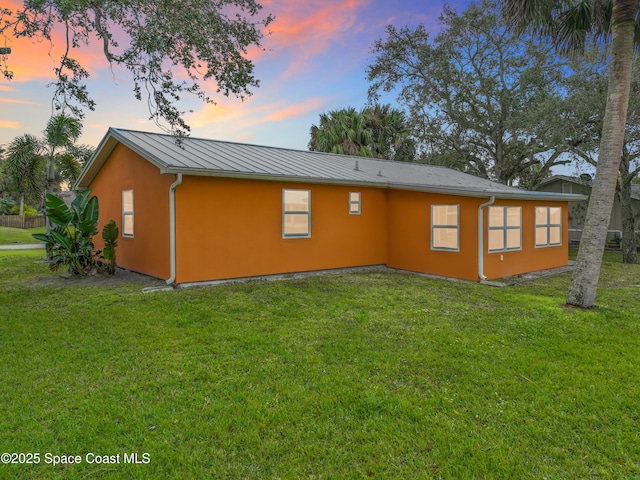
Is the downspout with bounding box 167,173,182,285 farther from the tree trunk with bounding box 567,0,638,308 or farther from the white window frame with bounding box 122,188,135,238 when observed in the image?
the tree trunk with bounding box 567,0,638,308

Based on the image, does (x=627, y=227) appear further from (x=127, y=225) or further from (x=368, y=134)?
(x=127, y=225)

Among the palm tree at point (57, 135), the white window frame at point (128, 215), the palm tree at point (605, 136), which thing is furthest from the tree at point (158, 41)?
the palm tree at point (57, 135)

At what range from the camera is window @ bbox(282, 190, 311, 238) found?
32.8 ft

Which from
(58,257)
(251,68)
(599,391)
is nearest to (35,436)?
(599,391)

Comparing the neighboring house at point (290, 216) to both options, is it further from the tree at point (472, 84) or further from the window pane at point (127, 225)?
the tree at point (472, 84)

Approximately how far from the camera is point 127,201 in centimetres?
1073

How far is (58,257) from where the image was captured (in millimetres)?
9789

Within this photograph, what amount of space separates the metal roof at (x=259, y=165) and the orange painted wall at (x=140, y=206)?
45cm

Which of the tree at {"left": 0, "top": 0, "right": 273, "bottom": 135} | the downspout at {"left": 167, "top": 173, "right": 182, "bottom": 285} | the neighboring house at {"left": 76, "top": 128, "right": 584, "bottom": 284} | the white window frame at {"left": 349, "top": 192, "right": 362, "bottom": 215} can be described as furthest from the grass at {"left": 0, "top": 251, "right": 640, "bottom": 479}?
the white window frame at {"left": 349, "top": 192, "right": 362, "bottom": 215}

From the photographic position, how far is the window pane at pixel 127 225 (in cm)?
1061

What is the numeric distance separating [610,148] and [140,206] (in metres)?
10.2

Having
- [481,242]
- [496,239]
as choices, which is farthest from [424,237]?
[496,239]

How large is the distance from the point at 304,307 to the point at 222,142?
23.2ft

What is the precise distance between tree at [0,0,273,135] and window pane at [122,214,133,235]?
4312 millimetres
